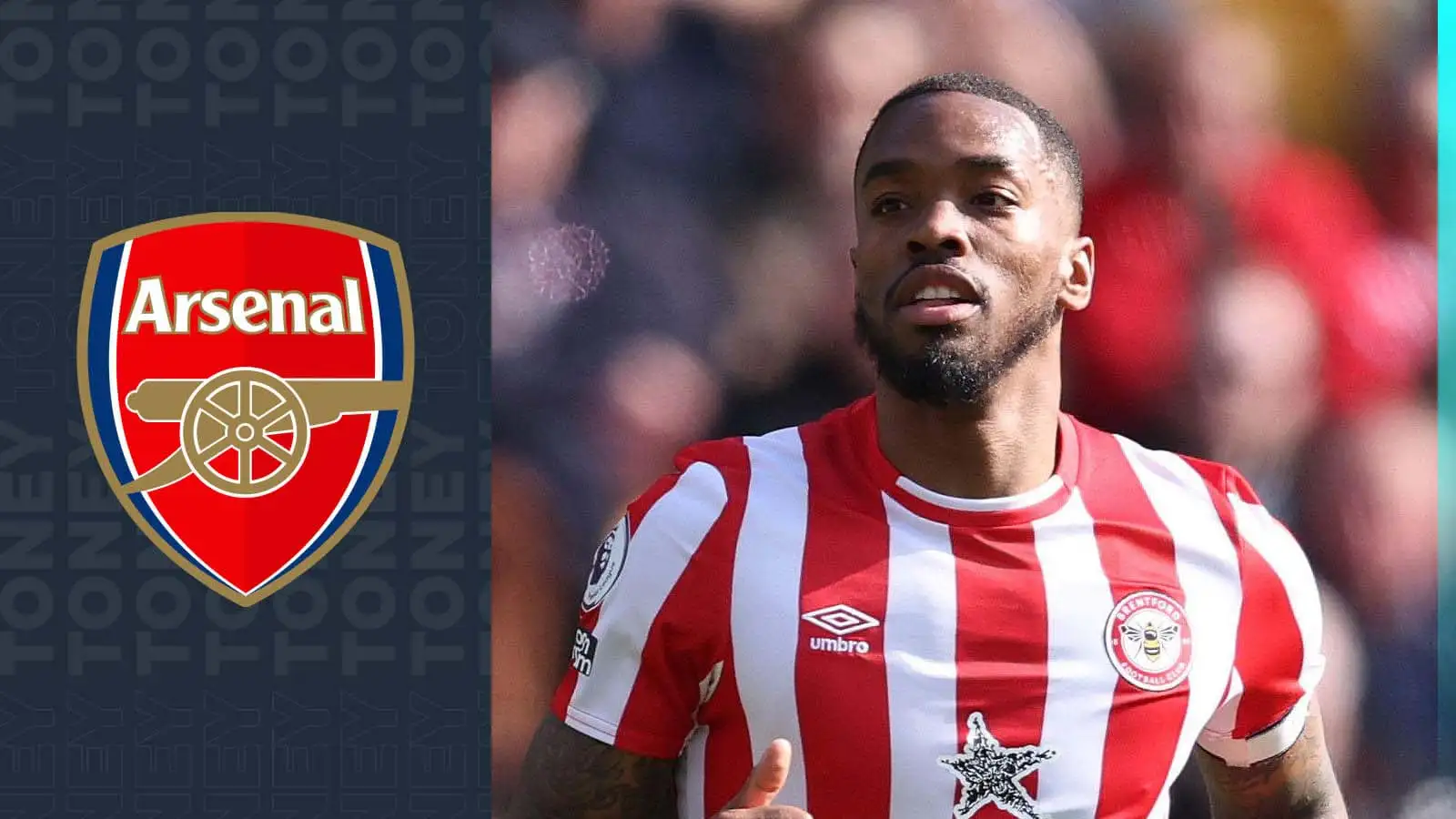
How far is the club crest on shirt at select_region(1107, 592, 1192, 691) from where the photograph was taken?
1734 mm

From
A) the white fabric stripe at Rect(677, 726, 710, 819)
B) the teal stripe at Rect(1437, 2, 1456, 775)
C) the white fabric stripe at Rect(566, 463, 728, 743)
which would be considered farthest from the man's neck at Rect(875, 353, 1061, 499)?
the teal stripe at Rect(1437, 2, 1456, 775)

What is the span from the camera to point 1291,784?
1896 mm

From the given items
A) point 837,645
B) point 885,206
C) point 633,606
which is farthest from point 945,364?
point 633,606

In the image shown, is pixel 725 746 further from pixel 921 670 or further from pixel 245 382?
pixel 245 382

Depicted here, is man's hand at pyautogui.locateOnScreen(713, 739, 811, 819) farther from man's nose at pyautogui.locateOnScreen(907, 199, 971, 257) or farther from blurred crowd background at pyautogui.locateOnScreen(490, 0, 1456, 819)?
blurred crowd background at pyautogui.locateOnScreen(490, 0, 1456, 819)

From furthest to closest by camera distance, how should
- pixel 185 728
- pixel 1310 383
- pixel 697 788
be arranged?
pixel 1310 383 → pixel 185 728 → pixel 697 788

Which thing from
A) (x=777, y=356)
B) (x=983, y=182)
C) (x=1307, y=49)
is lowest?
(x=777, y=356)

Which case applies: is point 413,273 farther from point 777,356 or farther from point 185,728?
point 185,728

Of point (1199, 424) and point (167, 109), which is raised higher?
point (167, 109)

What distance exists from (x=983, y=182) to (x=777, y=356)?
566 millimetres

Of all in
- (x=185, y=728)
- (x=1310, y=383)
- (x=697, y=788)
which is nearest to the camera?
(x=697, y=788)

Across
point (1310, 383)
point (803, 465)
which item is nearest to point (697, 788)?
point (803, 465)

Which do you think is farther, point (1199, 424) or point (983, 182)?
point (1199, 424)

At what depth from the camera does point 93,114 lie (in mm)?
2209
